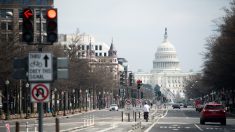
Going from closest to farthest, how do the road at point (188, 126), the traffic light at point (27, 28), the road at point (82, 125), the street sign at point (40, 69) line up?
the street sign at point (40, 69) → the traffic light at point (27, 28) → the road at point (188, 126) → the road at point (82, 125)

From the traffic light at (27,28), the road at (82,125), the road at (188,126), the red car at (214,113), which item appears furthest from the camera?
the red car at (214,113)

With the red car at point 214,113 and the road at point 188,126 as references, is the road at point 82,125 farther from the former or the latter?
the red car at point 214,113

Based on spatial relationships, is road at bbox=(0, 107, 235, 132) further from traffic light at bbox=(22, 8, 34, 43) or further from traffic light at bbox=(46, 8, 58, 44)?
traffic light at bbox=(46, 8, 58, 44)

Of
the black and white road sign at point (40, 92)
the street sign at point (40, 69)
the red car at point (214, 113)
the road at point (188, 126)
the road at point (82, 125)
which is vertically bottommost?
the road at point (188, 126)

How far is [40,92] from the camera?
1866 centimetres

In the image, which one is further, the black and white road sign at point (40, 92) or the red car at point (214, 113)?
the red car at point (214, 113)

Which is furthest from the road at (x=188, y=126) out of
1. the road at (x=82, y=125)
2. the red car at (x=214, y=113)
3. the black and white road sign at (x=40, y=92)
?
the black and white road sign at (x=40, y=92)

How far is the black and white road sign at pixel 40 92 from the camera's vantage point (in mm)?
18594

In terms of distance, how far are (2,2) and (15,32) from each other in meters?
62.7

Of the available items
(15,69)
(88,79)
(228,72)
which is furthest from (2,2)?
(15,69)

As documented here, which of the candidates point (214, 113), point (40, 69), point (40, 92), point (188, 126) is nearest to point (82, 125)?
point (188, 126)

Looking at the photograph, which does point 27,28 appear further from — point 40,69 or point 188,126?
point 188,126

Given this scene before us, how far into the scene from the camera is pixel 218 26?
264 ft

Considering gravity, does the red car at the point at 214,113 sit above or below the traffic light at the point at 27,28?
below
